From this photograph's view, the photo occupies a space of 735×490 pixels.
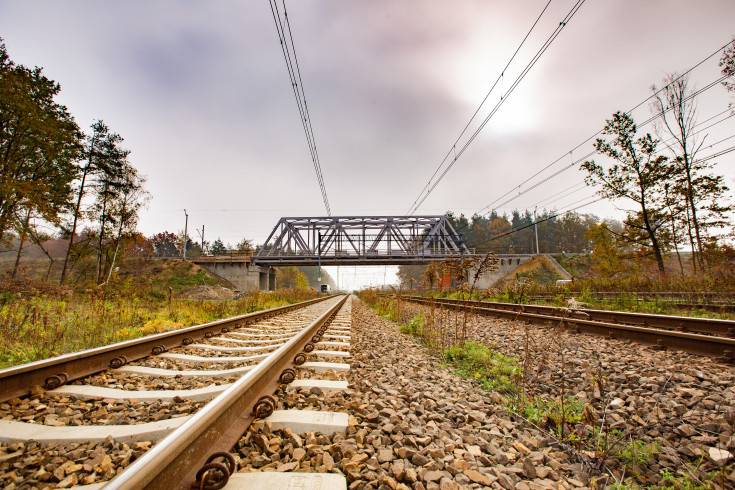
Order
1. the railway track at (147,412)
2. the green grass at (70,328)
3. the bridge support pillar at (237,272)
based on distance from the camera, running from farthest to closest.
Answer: the bridge support pillar at (237,272), the green grass at (70,328), the railway track at (147,412)

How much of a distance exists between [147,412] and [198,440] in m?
0.99

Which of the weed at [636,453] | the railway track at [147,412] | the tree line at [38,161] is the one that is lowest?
the weed at [636,453]

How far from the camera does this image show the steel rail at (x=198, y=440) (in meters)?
1.12

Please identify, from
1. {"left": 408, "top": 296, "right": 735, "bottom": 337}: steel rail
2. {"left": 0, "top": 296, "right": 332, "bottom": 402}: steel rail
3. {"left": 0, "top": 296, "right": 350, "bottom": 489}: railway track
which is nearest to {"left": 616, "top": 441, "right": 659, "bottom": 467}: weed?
{"left": 0, "top": 296, "right": 350, "bottom": 489}: railway track

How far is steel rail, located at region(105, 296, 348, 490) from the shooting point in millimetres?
1121

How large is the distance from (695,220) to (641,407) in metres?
21.7

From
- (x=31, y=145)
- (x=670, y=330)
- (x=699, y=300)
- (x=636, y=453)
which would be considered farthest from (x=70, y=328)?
(x=31, y=145)

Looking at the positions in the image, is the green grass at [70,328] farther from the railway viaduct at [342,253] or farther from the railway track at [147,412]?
the railway viaduct at [342,253]

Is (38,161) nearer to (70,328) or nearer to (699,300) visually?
(70,328)

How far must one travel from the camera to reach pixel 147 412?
2152 mm

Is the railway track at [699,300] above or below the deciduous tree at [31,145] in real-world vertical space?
below

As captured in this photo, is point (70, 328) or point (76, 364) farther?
point (70, 328)

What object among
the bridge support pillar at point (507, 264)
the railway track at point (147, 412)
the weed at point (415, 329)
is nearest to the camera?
the railway track at point (147, 412)

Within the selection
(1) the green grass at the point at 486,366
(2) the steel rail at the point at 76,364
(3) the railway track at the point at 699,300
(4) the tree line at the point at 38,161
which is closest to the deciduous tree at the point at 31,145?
(4) the tree line at the point at 38,161
